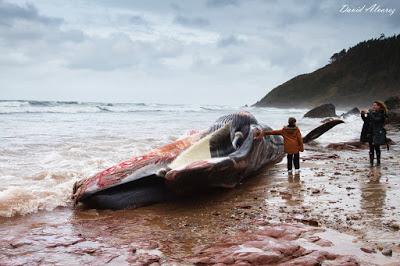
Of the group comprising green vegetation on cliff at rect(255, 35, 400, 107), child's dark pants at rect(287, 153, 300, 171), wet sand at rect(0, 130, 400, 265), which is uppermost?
green vegetation on cliff at rect(255, 35, 400, 107)

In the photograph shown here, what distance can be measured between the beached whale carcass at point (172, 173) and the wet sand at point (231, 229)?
24cm

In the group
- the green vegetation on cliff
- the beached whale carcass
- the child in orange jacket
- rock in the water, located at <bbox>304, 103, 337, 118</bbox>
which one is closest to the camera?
the beached whale carcass

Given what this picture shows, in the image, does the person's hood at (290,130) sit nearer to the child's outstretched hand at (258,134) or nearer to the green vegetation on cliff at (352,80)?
the child's outstretched hand at (258,134)

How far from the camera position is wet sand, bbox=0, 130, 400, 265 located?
398 cm

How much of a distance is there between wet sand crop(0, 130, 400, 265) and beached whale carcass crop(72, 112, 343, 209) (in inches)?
9.4

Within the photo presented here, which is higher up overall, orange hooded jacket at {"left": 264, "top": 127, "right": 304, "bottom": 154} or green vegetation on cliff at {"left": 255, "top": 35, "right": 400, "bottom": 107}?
green vegetation on cliff at {"left": 255, "top": 35, "right": 400, "bottom": 107}

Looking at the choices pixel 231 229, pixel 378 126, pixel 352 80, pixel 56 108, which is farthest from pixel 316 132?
pixel 352 80

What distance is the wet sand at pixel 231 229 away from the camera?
3.98 meters

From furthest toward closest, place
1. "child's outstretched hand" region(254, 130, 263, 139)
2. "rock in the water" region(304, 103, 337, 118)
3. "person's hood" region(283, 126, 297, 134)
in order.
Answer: "rock in the water" region(304, 103, 337, 118) → "person's hood" region(283, 126, 297, 134) → "child's outstretched hand" region(254, 130, 263, 139)

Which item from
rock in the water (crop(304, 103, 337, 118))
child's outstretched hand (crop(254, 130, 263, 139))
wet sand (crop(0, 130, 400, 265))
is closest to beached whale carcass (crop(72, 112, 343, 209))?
wet sand (crop(0, 130, 400, 265))

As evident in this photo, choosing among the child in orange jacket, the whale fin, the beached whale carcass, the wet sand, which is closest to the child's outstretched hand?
the child in orange jacket

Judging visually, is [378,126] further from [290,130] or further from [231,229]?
[231,229]

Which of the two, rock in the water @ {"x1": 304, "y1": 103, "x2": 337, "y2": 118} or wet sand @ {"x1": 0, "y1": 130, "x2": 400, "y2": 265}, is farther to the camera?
rock in the water @ {"x1": 304, "y1": 103, "x2": 337, "y2": 118}

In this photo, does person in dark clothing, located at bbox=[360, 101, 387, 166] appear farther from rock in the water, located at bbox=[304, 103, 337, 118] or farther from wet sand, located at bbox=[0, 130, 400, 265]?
rock in the water, located at bbox=[304, 103, 337, 118]
